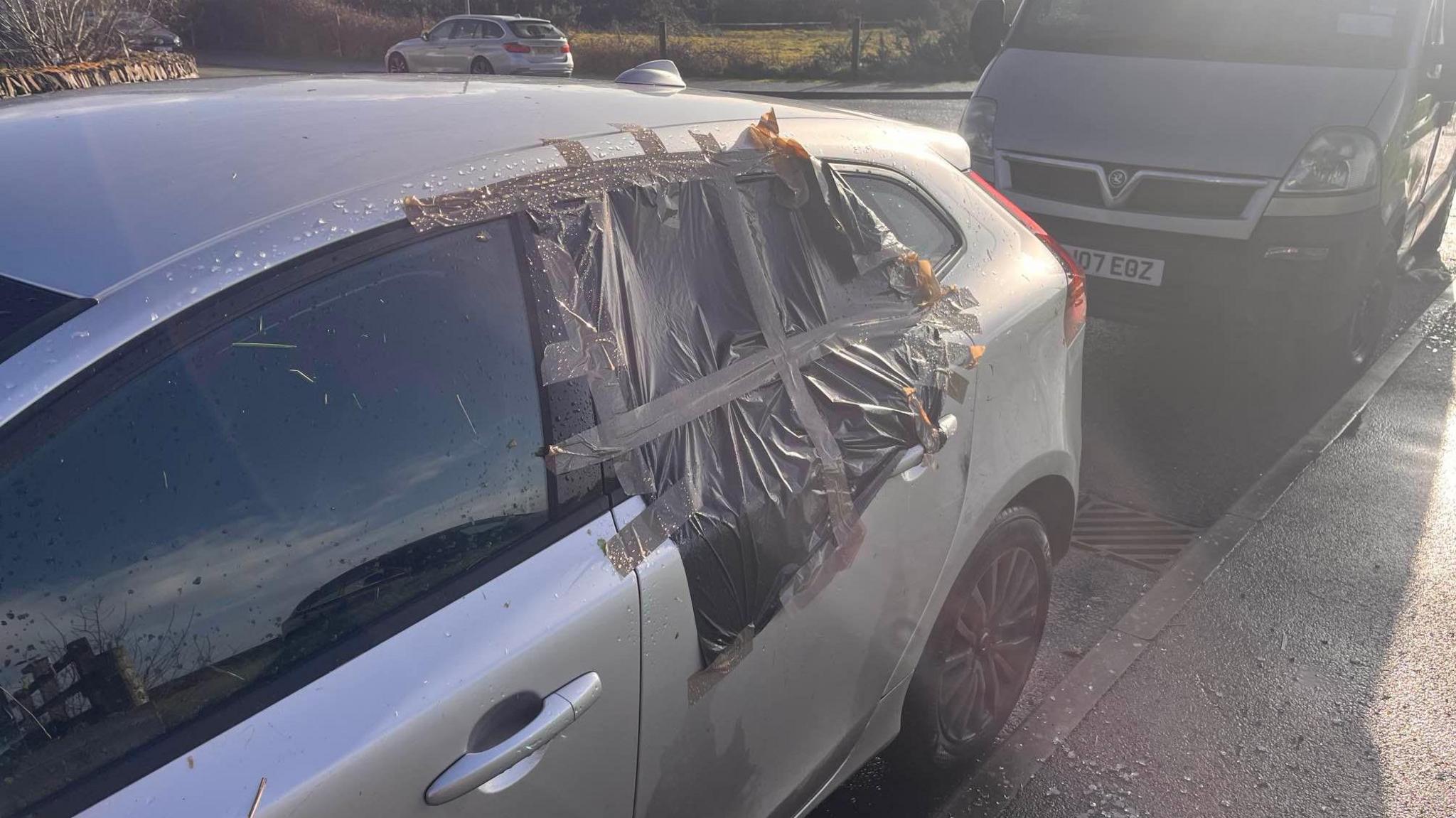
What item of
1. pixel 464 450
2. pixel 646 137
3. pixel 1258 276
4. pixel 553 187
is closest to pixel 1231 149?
pixel 1258 276

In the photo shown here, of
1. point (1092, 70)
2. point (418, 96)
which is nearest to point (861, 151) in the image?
point (418, 96)

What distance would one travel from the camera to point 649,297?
1.99 metres

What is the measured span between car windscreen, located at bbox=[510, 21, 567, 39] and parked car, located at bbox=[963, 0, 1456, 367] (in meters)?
19.3

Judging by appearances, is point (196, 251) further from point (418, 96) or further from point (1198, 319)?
point (1198, 319)

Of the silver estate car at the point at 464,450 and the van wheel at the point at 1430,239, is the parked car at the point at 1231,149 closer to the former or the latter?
the van wheel at the point at 1430,239

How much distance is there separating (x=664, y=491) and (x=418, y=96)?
3.28ft

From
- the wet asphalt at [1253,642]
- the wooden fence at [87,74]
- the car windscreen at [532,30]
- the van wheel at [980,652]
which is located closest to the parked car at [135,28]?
the wooden fence at [87,74]

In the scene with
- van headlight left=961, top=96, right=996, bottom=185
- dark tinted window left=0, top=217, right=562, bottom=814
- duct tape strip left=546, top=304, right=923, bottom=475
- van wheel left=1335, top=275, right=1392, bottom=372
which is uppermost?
dark tinted window left=0, top=217, right=562, bottom=814

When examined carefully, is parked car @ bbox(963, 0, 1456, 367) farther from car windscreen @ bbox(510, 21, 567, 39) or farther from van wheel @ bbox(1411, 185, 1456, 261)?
car windscreen @ bbox(510, 21, 567, 39)

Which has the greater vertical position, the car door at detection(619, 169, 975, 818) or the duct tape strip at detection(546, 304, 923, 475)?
the duct tape strip at detection(546, 304, 923, 475)

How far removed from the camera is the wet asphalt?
118 inches

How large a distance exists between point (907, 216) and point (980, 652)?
1.17 m

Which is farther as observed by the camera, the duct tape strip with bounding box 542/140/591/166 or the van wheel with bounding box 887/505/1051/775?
the van wheel with bounding box 887/505/1051/775

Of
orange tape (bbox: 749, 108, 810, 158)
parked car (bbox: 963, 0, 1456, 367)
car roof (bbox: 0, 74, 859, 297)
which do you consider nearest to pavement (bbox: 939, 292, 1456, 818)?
parked car (bbox: 963, 0, 1456, 367)
